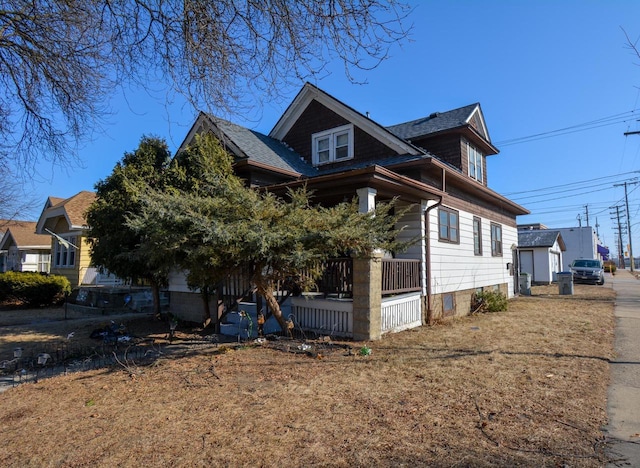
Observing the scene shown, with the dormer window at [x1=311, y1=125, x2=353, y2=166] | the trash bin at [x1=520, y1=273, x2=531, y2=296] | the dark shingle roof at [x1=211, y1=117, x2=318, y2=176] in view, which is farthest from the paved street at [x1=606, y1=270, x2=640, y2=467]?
the trash bin at [x1=520, y1=273, x2=531, y2=296]

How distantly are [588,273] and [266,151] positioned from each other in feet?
82.4

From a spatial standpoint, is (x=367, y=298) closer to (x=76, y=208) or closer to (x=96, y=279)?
(x=96, y=279)

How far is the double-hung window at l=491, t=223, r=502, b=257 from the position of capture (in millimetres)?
15508

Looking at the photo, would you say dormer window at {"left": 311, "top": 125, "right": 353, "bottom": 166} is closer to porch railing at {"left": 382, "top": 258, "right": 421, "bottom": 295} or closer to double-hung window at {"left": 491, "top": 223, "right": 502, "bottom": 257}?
porch railing at {"left": 382, "top": 258, "right": 421, "bottom": 295}

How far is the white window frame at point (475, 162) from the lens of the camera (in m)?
14.0

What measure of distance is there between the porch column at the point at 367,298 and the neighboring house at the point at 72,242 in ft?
47.5

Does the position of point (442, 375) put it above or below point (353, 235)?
below

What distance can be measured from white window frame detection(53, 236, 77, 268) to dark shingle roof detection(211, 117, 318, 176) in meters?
11.8

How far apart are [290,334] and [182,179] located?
4508 mm

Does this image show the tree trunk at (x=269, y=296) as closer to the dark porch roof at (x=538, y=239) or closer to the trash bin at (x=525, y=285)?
the trash bin at (x=525, y=285)

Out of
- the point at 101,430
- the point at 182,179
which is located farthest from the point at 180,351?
the point at 182,179

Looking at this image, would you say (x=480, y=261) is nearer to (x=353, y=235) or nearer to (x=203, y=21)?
(x=353, y=235)

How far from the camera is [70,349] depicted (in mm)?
7781

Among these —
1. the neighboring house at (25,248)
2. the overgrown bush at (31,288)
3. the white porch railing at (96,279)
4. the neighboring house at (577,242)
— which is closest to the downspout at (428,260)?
the overgrown bush at (31,288)
